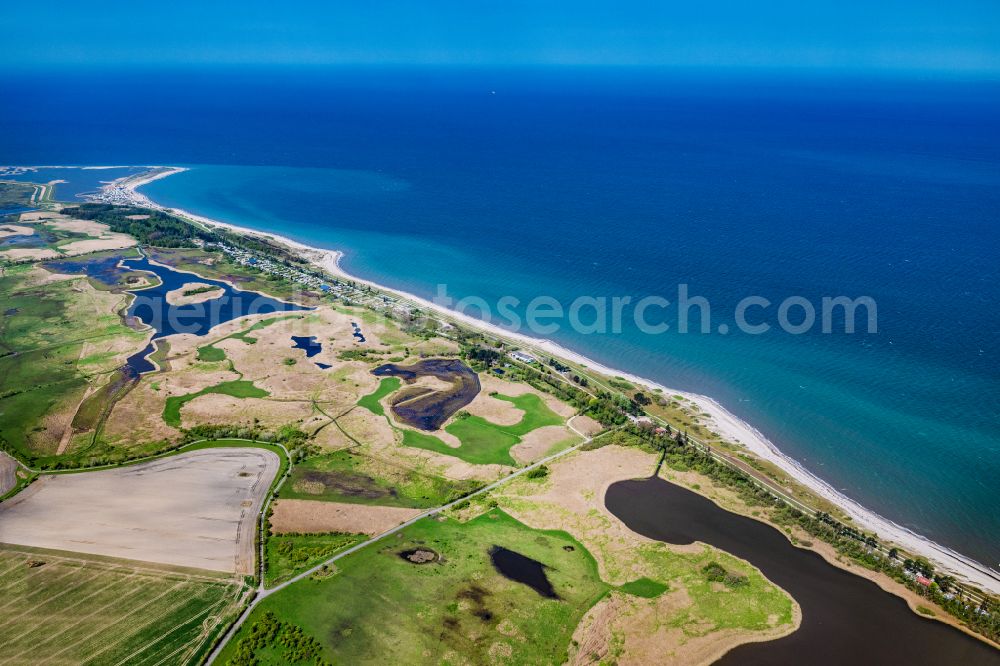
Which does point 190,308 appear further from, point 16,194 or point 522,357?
point 16,194

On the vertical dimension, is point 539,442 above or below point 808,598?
above

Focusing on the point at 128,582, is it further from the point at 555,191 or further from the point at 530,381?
the point at 555,191

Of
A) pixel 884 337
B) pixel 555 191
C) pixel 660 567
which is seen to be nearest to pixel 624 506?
pixel 660 567

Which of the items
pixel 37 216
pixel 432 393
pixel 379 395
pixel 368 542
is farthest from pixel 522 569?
pixel 37 216

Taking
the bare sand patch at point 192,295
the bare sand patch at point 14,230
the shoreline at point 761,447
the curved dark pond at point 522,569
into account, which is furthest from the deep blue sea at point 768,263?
the curved dark pond at point 522,569

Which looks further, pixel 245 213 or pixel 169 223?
pixel 245 213

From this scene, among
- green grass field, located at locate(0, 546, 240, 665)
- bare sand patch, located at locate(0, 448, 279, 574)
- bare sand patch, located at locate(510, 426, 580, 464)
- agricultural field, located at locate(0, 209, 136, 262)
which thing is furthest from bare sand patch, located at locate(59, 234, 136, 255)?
bare sand patch, located at locate(510, 426, 580, 464)

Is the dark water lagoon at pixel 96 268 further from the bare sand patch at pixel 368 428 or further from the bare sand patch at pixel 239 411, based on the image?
the bare sand patch at pixel 368 428
